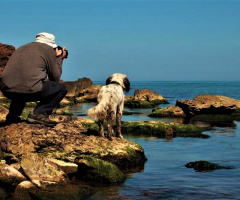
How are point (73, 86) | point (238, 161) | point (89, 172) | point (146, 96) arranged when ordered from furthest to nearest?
1. point (73, 86)
2. point (146, 96)
3. point (238, 161)
4. point (89, 172)

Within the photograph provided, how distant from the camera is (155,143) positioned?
632 inches

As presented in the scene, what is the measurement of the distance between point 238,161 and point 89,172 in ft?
15.8

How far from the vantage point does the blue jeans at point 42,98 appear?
10227 mm

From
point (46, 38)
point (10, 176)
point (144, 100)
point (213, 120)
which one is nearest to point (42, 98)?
point (46, 38)

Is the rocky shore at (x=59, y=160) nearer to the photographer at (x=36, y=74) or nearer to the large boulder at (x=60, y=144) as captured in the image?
the large boulder at (x=60, y=144)

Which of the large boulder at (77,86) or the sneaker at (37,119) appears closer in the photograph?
the sneaker at (37,119)

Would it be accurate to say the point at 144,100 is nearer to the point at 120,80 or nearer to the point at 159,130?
the point at 159,130

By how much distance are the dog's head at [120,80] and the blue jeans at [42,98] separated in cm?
189

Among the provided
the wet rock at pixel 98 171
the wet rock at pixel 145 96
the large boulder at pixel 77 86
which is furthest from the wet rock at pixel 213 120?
the large boulder at pixel 77 86

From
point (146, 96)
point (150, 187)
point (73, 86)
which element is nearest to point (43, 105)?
point (150, 187)

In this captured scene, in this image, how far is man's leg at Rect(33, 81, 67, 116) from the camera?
10383 millimetres

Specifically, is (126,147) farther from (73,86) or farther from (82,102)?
(73,86)

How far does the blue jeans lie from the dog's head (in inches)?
74.5

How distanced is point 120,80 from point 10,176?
176 inches
